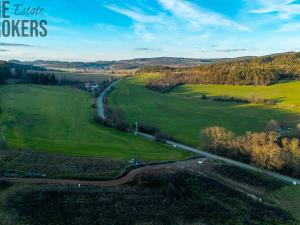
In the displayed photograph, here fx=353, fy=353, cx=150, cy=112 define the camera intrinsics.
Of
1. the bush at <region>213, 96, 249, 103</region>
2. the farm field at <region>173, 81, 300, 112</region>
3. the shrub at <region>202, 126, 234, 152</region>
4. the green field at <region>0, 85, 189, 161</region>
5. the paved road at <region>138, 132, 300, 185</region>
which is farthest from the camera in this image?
the bush at <region>213, 96, 249, 103</region>

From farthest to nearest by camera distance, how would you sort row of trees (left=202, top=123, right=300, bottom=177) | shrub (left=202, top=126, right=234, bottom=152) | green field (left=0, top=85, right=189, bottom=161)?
shrub (left=202, top=126, right=234, bottom=152) < green field (left=0, top=85, right=189, bottom=161) < row of trees (left=202, top=123, right=300, bottom=177)

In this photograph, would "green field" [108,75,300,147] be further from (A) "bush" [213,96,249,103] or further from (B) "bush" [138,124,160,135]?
(B) "bush" [138,124,160,135]

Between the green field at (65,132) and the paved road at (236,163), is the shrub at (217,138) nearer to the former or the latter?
the paved road at (236,163)

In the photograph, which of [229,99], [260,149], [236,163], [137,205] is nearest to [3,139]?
[137,205]

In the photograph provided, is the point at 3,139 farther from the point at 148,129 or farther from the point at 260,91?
the point at 260,91

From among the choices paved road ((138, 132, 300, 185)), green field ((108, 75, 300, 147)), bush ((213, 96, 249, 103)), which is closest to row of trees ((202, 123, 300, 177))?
paved road ((138, 132, 300, 185))

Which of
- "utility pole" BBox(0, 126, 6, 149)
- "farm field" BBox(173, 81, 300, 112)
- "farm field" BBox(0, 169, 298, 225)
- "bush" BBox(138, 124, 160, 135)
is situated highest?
"farm field" BBox(173, 81, 300, 112)
